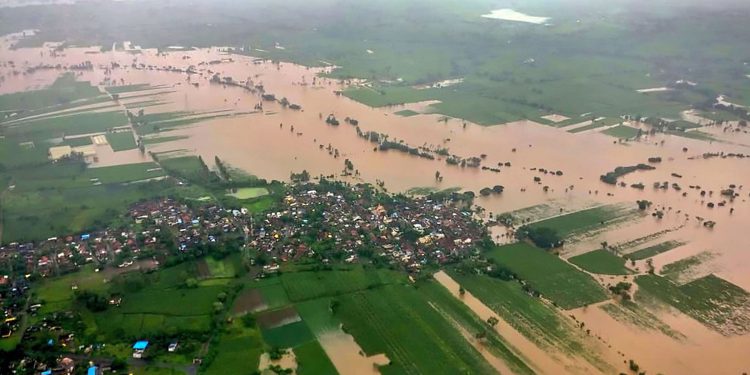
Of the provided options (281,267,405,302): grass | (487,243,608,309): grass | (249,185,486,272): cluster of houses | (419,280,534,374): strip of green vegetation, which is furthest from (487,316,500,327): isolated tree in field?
(249,185,486,272): cluster of houses

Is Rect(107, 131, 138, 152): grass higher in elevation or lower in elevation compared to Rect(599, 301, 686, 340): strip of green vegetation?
higher

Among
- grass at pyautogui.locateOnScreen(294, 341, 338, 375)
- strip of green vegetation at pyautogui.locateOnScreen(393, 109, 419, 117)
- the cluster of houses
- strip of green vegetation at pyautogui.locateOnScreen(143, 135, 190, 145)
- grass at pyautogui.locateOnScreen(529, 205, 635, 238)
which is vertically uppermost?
strip of green vegetation at pyautogui.locateOnScreen(393, 109, 419, 117)

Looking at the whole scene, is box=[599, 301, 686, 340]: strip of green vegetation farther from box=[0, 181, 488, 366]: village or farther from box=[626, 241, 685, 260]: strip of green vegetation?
box=[0, 181, 488, 366]: village

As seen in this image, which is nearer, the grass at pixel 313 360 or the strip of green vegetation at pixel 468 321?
the grass at pixel 313 360

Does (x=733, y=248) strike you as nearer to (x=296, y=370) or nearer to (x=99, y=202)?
(x=296, y=370)

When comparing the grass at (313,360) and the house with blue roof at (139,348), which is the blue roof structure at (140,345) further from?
the grass at (313,360)

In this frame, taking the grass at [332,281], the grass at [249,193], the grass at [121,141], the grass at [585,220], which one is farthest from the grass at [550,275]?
the grass at [121,141]
